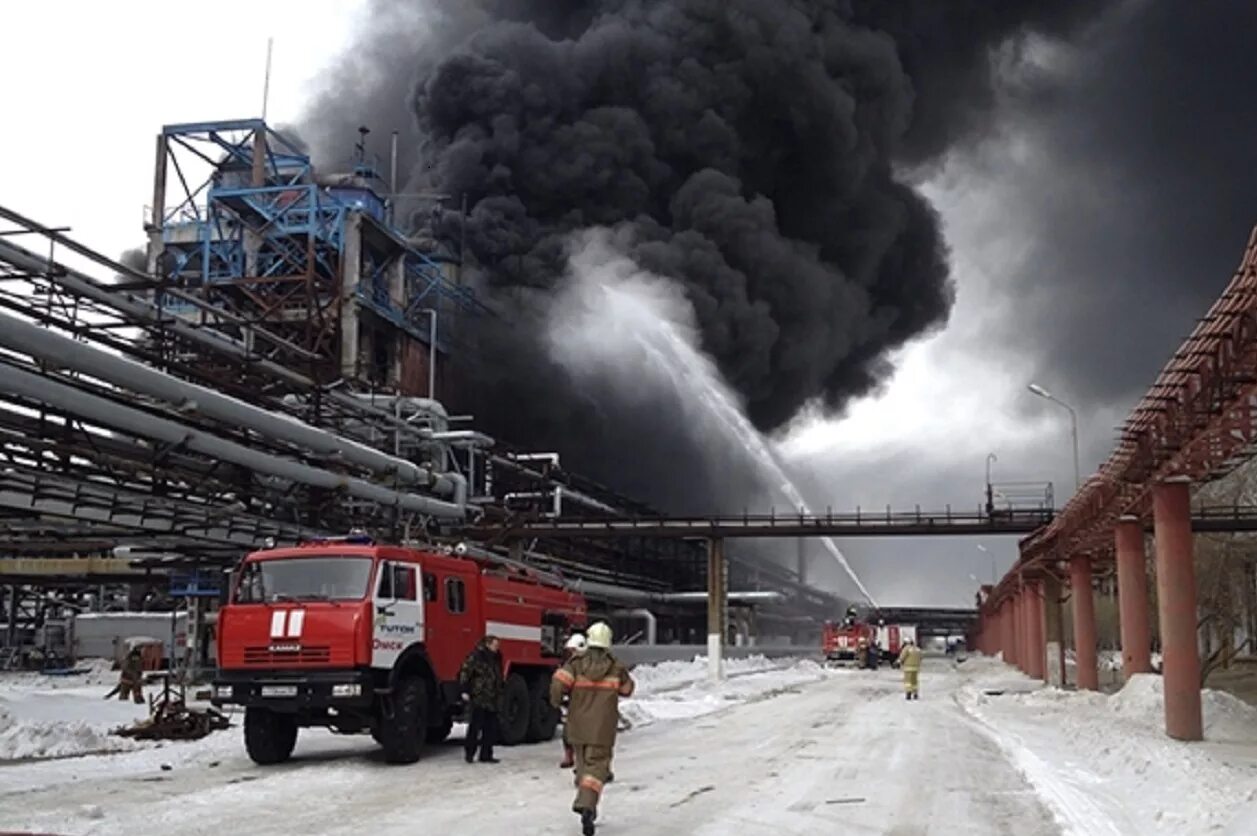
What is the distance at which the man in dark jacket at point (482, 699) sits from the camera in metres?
14.2

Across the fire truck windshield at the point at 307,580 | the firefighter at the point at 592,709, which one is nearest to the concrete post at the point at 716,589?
the fire truck windshield at the point at 307,580

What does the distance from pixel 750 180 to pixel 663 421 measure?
34.4 feet

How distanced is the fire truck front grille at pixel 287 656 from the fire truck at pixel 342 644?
0.04 feet

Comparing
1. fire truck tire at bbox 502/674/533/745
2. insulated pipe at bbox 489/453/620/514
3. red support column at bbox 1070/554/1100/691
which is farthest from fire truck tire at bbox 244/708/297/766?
insulated pipe at bbox 489/453/620/514

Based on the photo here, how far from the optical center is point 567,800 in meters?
11.0

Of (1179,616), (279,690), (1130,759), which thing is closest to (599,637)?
(279,690)

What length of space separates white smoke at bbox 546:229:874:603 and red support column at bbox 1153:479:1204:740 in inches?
1081

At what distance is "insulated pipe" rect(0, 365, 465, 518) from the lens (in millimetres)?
15398

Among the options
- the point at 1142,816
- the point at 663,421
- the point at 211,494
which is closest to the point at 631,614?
the point at 663,421

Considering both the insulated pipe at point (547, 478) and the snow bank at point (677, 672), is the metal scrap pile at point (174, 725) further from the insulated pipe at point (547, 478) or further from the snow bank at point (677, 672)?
the insulated pipe at point (547, 478)

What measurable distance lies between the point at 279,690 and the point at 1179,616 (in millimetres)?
13388

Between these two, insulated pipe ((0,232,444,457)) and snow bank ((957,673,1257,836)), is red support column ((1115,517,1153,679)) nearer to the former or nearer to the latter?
snow bank ((957,673,1257,836))

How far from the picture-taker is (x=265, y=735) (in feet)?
45.7

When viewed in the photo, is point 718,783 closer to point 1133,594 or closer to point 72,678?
point 1133,594
